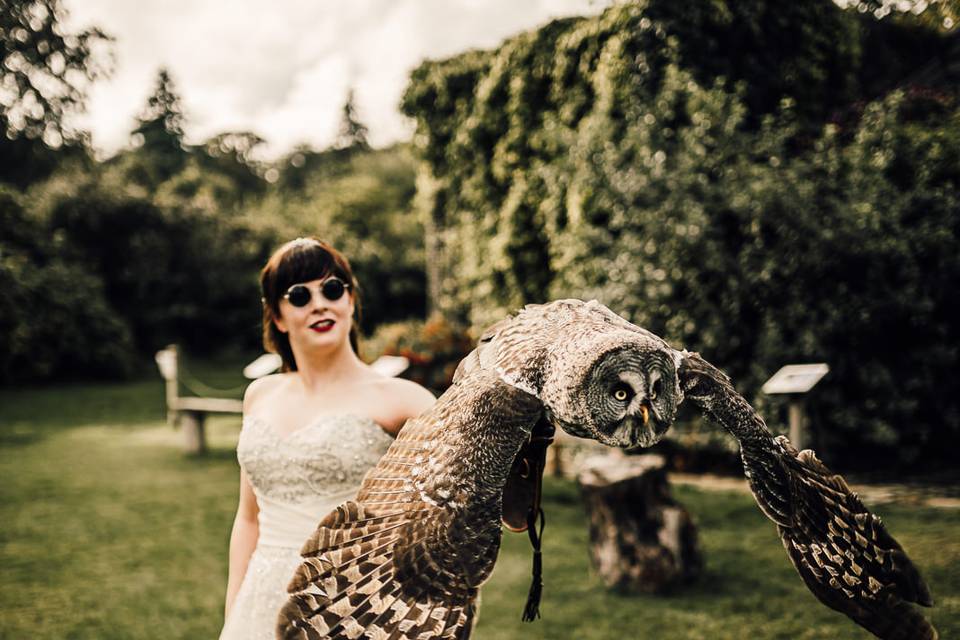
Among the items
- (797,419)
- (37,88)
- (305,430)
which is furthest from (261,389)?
(37,88)

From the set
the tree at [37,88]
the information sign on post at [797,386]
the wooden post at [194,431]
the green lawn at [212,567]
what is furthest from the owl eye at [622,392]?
the tree at [37,88]

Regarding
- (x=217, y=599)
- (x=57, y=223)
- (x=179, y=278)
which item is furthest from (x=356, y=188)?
(x=217, y=599)

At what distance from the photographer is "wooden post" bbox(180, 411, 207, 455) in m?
9.27

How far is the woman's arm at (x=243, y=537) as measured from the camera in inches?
88.4

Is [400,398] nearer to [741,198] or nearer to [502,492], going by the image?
[502,492]

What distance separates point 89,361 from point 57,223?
4.51 metres

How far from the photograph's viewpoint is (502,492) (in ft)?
4.41

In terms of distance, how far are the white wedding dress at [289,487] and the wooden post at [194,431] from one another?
7695mm

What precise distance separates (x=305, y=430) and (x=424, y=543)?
1015mm

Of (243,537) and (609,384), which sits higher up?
(609,384)

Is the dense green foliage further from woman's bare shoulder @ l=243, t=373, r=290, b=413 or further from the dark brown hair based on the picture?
the dark brown hair

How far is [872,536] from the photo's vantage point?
4.54ft

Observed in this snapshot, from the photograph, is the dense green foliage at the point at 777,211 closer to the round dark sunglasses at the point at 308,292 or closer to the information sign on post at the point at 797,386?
the information sign on post at the point at 797,386

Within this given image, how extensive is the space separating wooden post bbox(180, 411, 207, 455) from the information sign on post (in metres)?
7.18
